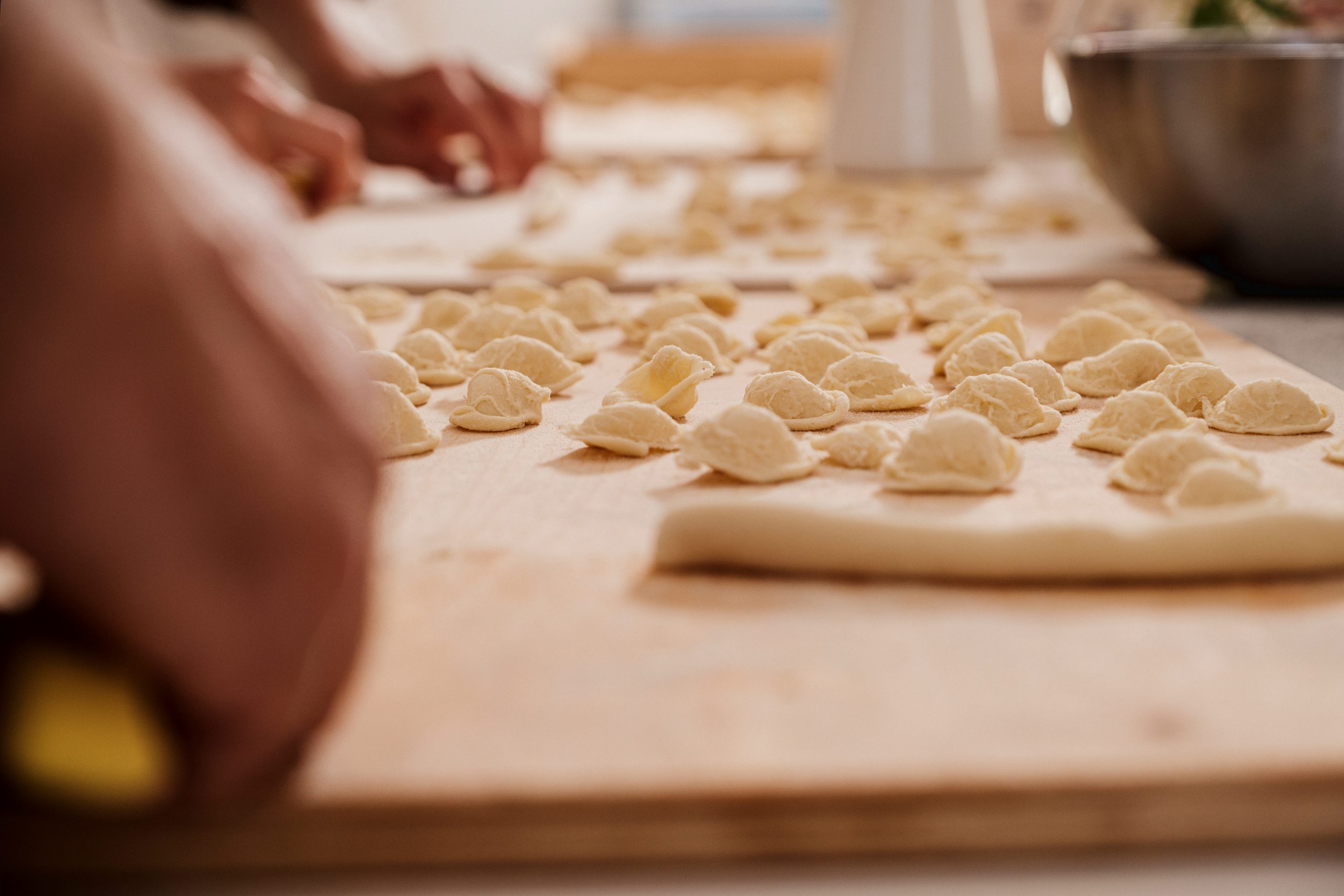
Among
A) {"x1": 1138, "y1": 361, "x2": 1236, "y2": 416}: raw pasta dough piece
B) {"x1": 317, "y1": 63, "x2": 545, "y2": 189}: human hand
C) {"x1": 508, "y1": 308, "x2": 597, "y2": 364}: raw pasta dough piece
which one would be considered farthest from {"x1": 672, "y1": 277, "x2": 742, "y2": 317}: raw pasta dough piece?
{"x1": 317, "y1": 63, "x2": 545, "y2": 189}: human hand

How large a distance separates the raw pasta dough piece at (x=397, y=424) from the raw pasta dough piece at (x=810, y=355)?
0.32 metres

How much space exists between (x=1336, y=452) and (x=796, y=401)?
380mm

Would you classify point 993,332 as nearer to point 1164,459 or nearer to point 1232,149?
point 1164,459

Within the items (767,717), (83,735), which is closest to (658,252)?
(767,717)

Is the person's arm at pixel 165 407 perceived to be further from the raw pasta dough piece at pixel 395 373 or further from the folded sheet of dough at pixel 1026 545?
the raw pasta dough piece at pixel 395 373

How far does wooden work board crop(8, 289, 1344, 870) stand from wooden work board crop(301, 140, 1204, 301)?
0.84 metres

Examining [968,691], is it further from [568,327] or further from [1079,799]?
[568,327]

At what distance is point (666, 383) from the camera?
1.07 m

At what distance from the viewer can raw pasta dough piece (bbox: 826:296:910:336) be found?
1.32 metres

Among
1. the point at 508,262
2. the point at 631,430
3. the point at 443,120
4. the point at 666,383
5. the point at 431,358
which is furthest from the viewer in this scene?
the point at 443,120

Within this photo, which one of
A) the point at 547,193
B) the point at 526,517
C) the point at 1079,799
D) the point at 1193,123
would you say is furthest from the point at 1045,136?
the point at 1079,799

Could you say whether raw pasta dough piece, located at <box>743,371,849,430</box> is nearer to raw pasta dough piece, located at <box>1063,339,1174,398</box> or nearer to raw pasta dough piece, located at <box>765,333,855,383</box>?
raw pasta dough piece, located at <box>765,333,855,383</box>

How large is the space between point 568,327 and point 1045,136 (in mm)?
2819

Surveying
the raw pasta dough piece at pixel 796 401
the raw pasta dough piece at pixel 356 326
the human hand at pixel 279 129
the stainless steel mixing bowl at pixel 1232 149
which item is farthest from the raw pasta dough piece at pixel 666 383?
the human hand at pixel 279 129
